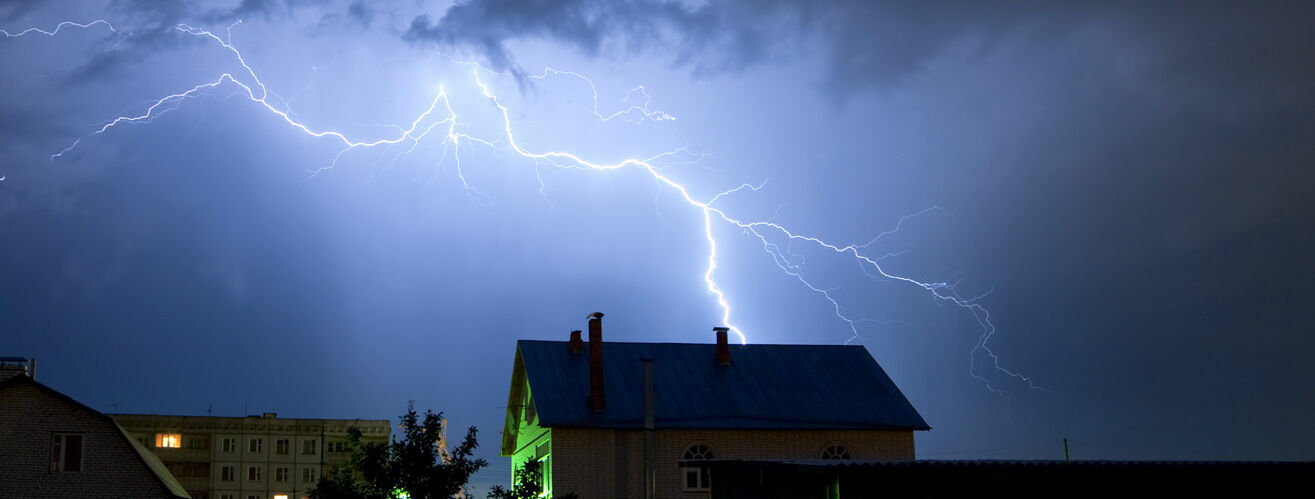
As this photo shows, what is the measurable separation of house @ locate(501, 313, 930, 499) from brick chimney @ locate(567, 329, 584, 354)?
42mm

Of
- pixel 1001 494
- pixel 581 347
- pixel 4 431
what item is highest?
pixel 581 347

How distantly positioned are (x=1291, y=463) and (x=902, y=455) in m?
12.6

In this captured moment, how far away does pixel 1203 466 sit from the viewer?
861 inches

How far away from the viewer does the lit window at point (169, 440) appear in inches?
3157

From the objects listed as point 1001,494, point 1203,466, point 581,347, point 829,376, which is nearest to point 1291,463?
point 1203,466

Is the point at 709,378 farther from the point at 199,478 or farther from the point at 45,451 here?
the point at 199,478

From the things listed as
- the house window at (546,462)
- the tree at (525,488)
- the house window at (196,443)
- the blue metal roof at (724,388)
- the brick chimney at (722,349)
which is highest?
the house window at (196,443)

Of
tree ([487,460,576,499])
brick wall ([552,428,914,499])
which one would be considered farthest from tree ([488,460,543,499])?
brick wall ([552,428,914,499])

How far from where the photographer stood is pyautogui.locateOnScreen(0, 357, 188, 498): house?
2850cm

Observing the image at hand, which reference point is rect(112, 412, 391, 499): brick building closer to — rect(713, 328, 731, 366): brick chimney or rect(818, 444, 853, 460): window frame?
rect(713, 328, 731, 366): brick chimney

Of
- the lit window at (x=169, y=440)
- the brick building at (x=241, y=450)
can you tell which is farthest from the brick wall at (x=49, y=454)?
the lit window at (x=169, y=440)

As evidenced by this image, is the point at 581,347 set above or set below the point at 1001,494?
above

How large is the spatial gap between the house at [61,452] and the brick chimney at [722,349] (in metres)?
15.9

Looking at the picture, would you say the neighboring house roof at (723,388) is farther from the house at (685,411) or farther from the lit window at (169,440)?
the lit window at (169,440)
